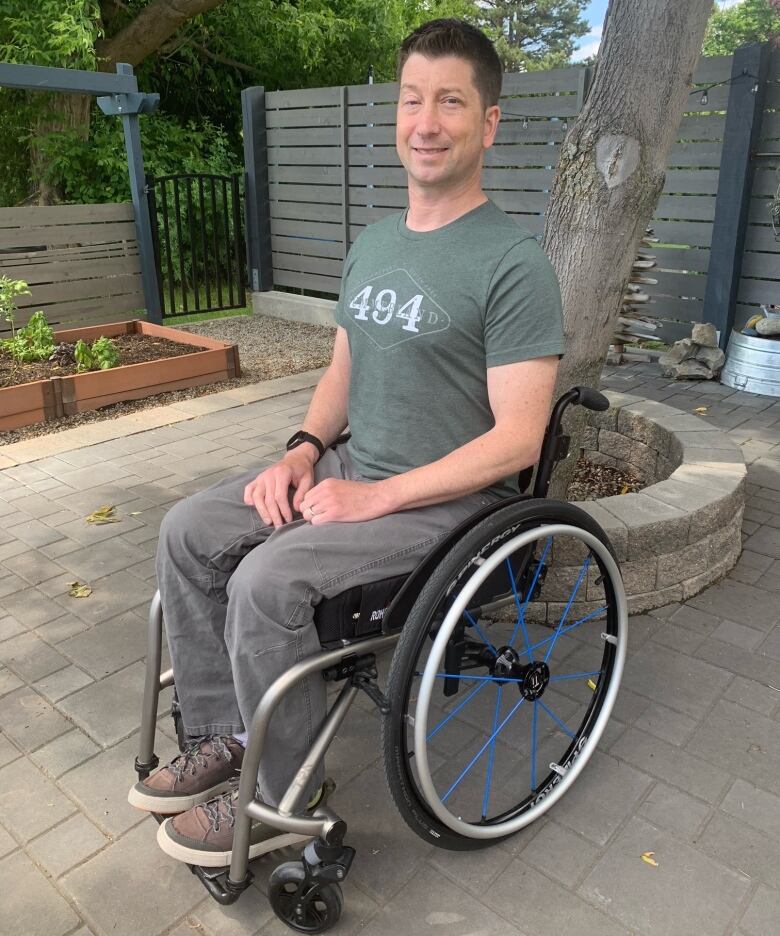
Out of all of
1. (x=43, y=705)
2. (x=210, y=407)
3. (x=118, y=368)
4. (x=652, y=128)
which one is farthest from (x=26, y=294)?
(x=652, y=128)

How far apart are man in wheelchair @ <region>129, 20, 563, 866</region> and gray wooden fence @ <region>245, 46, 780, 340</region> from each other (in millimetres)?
4431

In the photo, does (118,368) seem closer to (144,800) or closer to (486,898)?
(144,800)

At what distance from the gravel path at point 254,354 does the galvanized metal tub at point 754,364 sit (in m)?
2.97

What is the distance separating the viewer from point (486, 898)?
5.32 feet

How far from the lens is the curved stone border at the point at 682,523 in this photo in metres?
2.59

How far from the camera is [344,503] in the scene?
1.58 meters

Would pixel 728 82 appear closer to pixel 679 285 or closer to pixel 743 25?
pixel 679 285

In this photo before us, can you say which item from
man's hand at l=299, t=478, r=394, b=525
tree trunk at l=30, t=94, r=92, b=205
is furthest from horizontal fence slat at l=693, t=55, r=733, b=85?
tree trunk at l=30, t=94, r=92, b=205

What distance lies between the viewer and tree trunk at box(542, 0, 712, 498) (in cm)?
248

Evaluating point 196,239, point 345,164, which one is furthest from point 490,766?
point 196,239

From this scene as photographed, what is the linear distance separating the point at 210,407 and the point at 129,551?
2023 mm

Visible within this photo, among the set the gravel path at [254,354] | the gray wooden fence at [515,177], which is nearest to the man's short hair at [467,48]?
the gravel path at [254,354]

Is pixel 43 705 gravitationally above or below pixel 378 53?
below

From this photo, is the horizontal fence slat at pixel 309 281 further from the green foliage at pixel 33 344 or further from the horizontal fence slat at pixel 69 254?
the green foliage at pixel 33 344
